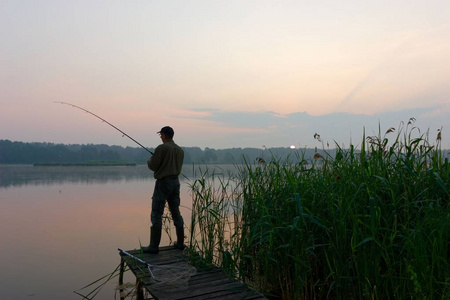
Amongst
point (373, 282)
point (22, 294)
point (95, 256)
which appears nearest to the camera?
point (373, 282)

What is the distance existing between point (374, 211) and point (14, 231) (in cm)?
1509

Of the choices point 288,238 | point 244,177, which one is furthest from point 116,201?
point 288,238

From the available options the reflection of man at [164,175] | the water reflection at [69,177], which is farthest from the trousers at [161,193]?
the water reflection at [69,177]

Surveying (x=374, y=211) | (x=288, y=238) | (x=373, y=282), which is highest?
(x=374, y=211)

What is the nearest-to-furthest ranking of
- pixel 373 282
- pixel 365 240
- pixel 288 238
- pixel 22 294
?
pixel 365 240 → pixel 373 282 → pixel 288 238 → pixel 22 294

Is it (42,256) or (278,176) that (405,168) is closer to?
(278,176)

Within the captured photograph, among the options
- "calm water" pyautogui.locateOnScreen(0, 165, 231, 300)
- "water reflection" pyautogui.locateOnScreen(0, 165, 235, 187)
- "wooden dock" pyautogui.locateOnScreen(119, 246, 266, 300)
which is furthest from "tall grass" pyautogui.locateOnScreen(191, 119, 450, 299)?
"water reflection" pyautogui.locateOnScreen(0, 165, 235, 187)

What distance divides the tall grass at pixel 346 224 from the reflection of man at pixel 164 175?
0.43 metres

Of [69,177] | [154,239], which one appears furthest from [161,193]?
[69,177]

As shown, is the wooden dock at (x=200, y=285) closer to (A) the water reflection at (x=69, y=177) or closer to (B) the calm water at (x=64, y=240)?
(B) the calm water at (x=64, y=240)

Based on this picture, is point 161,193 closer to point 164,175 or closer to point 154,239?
point 164,175

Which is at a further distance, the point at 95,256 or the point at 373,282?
the point at 95,256

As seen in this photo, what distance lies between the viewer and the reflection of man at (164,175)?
555 centimetres

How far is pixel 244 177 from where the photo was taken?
560 centimetres
